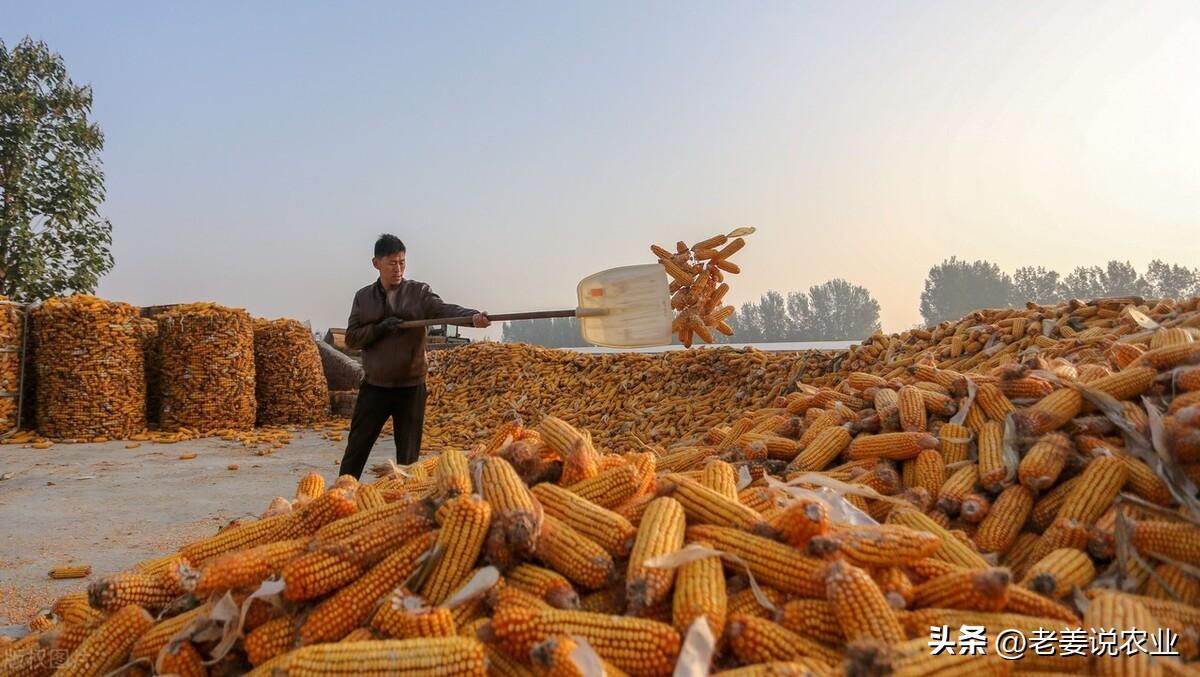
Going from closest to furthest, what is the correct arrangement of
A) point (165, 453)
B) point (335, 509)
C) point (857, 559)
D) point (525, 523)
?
point (857, 559)
point (525, 523)
point (335, 509)
point (165, 453)

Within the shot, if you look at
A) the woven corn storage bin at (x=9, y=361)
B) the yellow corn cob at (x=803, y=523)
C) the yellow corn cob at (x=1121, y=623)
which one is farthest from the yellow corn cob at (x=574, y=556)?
the woven corn storage bin at (x=9, y=361)

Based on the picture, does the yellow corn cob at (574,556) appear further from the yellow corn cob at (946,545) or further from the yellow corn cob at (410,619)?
the yellow corn cob at (946,545)

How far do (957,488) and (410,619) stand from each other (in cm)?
232

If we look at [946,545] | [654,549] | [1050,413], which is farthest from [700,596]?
[1050,413]

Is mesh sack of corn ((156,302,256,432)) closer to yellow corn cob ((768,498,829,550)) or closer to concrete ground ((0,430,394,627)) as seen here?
concrete ground ((0,430,394,627))

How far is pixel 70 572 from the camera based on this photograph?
4.46 metres

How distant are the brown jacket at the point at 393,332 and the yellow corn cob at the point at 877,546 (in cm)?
470

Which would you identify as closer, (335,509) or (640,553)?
(640,553)

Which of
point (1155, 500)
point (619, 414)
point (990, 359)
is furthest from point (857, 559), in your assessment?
point (619, 414)

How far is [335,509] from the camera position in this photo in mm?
2588

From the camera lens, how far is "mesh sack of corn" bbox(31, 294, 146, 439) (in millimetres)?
11367

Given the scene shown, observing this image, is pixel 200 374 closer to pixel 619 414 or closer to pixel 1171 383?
pixel 619 414

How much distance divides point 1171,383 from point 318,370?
13.8 meters

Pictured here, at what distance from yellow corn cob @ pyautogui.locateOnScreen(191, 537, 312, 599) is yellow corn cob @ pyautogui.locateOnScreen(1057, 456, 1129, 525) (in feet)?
9.09
